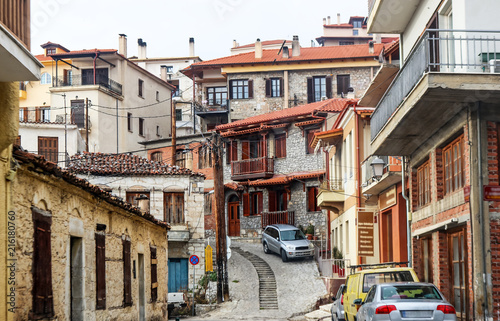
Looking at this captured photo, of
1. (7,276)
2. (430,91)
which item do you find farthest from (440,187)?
(7,276)

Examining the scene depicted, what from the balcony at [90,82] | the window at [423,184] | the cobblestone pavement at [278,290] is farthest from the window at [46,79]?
the window at [423,184]

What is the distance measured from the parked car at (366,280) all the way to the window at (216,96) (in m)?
43.7

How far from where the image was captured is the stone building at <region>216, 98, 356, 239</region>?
1950 inches

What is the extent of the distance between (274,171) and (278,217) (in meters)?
3.46

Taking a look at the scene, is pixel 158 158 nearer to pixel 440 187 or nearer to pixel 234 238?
pixel 234 238

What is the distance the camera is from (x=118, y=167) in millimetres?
38750

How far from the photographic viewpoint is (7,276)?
11406 mm

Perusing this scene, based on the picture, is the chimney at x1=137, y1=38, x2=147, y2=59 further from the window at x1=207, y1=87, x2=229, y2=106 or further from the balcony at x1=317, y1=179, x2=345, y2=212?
the balcony at x1=317, y1=179, x2=345, y2=212

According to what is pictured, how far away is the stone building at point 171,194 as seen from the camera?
38.3 m

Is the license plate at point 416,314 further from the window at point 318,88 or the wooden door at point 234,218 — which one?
the window at point 318,88

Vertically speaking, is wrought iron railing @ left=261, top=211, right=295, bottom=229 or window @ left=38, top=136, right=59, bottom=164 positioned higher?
window @ left=38, top=136, right=59, bottom=164

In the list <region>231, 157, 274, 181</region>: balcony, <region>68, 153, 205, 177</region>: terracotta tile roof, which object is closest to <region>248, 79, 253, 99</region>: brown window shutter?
<region>231, 157, 274, 181</region>: balcony

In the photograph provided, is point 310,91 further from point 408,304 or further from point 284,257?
point 408,304

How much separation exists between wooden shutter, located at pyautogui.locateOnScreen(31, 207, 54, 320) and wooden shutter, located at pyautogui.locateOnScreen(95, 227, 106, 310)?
3453mm
